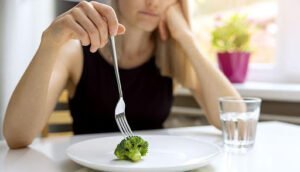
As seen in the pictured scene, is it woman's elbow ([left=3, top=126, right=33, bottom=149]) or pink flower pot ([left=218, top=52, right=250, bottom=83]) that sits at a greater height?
woman's elbow ([left=3, top=126, right=33, bottom=149])

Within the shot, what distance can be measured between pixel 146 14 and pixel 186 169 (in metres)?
0.74

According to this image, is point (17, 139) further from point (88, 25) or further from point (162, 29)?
point (162, 29)

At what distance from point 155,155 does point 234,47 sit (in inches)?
43.0

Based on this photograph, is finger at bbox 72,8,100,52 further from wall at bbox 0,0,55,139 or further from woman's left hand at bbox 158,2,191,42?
wall at bbox 0,0,55,139

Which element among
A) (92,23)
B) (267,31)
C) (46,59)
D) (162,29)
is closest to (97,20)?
(92,23)

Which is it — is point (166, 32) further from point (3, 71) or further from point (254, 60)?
point (3, 71)

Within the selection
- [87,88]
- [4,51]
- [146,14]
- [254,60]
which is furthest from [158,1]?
[4,51]

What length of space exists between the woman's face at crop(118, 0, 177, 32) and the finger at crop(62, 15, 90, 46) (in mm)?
468

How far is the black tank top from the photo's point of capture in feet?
4.46

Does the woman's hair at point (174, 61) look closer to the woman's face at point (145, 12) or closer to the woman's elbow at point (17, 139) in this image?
the woman's face at point (145, 12)

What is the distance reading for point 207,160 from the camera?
675 millimetres

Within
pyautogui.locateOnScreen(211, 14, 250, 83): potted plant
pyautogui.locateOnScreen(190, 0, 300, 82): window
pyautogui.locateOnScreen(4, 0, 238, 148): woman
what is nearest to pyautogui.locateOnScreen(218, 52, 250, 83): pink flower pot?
pyautogui.locateOnScreen(211, 14, 250, 83): potted plant

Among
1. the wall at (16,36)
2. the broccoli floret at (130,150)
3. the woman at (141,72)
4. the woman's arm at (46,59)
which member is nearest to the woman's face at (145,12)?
the woman at (141,72)

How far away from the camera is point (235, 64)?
67.7 inches
